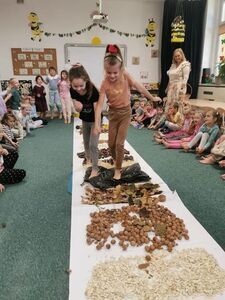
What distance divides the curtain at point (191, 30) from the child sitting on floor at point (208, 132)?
3.11m

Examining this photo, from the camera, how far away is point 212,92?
5379mm

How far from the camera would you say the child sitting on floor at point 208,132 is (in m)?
3.21

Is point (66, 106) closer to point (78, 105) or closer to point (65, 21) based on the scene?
point (65, 21)

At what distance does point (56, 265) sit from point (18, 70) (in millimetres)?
6123

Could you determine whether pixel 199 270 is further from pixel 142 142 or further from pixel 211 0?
pixel 211 0

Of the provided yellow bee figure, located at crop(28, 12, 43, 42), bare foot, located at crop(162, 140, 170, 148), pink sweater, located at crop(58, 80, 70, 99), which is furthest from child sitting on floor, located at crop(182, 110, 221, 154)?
yellow bee figure, located at crop(28, 12, 43, 42)

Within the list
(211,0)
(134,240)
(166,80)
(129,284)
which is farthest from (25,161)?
(211,0)

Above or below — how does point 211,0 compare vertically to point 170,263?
above

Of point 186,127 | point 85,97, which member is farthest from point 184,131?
point 85,97

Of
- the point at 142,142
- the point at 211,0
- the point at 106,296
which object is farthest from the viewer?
the point at 211,0

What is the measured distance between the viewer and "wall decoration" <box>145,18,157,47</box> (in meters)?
6.55

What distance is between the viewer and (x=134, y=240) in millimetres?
1583

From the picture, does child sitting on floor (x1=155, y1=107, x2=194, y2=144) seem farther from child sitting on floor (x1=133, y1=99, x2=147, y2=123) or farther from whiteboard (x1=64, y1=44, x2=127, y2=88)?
whiteboard (x1=64, y1=44, x2=127, y2=88)

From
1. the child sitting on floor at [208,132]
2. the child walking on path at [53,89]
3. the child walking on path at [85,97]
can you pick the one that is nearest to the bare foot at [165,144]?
the child sitting on floor at [208,132]
